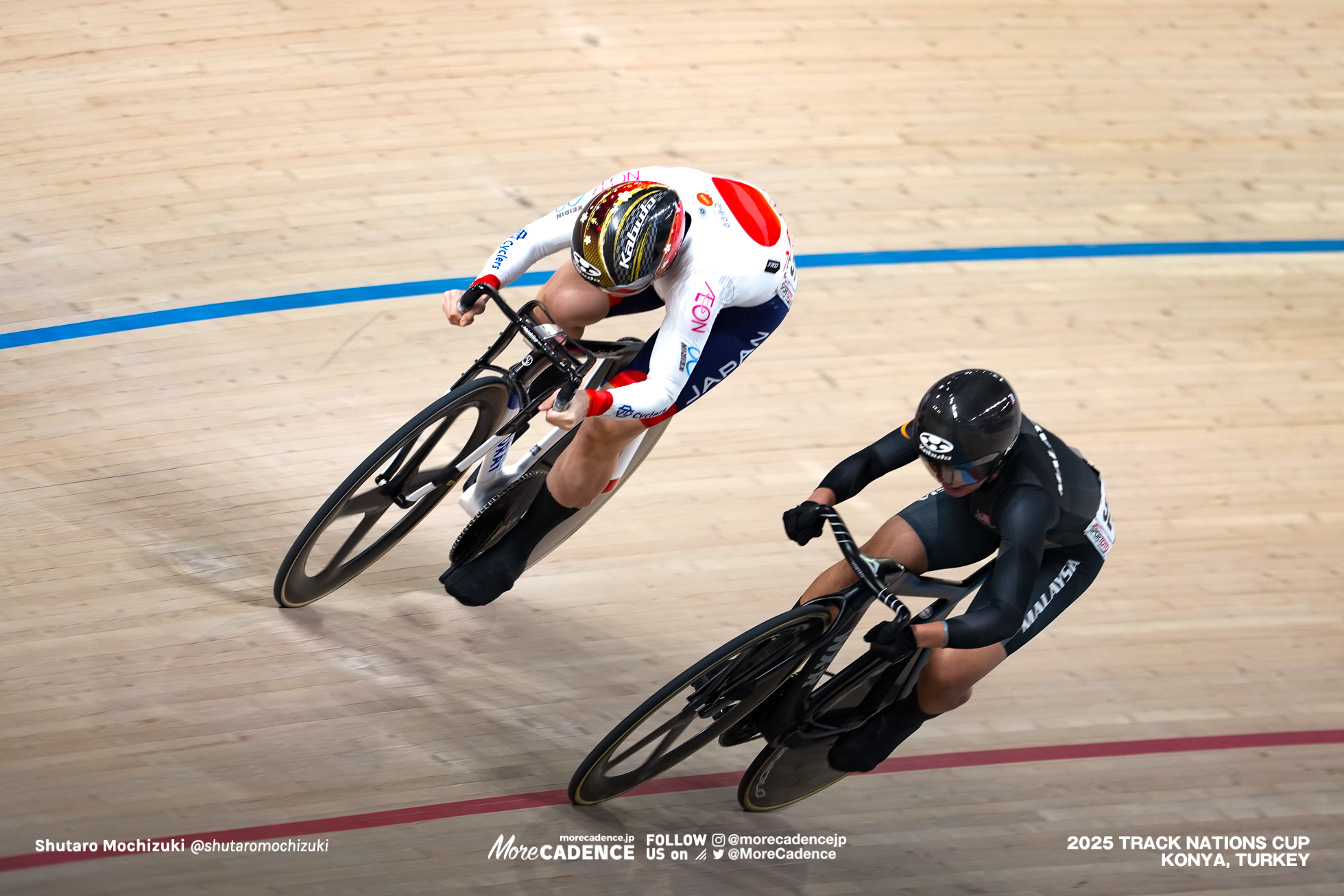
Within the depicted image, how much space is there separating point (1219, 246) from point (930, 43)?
5.57 ft

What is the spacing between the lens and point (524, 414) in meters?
3.03

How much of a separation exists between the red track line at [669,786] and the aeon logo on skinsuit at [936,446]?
129 centimetres

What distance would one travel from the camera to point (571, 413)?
256 cm

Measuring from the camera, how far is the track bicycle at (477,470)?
2.98m

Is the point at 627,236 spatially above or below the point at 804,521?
above

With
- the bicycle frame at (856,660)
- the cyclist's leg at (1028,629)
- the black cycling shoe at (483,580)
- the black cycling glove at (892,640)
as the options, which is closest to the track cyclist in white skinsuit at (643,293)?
the black cycling shoe at (483,580)

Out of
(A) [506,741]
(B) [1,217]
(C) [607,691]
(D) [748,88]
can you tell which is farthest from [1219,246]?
(B) [1,217]

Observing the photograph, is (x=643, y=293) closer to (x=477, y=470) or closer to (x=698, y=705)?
(x=477, y=470)

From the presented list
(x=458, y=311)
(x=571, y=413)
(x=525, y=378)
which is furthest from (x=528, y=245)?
(x=571, y=413)

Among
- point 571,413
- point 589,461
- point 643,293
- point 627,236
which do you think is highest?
point 627,236

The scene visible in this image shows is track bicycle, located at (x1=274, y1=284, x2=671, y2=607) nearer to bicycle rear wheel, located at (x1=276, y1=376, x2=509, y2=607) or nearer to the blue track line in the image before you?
bicycle rear wheel, located at (x1=276, y1=376, x2=509, y2=607)

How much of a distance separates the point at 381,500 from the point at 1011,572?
1.69 metres

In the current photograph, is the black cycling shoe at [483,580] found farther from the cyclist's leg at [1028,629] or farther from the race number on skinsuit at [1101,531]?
the race number on skinsuit at [1101,531]

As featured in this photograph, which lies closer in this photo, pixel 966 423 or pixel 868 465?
pixel 966 423
